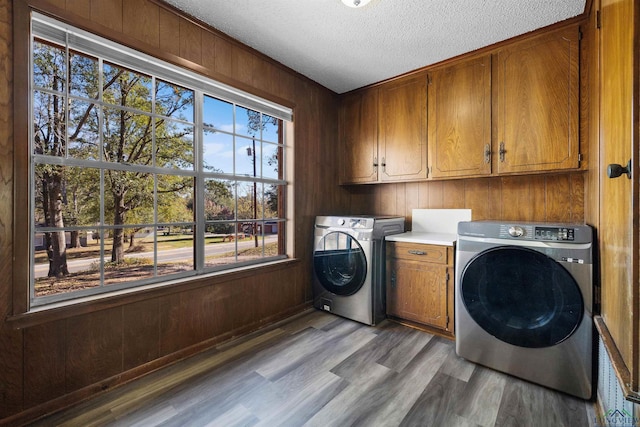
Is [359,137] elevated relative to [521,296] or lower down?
elevated

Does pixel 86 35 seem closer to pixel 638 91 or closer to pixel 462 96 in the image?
pixel 638 91

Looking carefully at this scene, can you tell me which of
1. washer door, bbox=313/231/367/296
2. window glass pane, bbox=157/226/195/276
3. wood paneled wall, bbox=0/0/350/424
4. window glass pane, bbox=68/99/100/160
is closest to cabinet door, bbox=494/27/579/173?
washer door, bbox=313/231/367/296

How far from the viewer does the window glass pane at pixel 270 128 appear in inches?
102

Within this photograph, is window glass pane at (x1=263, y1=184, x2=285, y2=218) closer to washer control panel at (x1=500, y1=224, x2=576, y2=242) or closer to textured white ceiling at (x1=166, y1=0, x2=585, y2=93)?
textured white ceiling at (x1=166, y1=0, x2=585, y2=93)

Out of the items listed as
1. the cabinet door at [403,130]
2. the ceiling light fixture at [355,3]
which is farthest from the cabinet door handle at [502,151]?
the ceiling light fixture at [355,3]

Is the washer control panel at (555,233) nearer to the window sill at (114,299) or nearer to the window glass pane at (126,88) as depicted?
the window sill at (114,299)

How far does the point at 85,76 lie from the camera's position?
180cm

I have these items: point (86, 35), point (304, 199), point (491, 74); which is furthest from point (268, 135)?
point (491, 74)

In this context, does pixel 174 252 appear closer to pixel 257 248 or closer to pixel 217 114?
pixel 257 248

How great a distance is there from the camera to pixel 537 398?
1589mm

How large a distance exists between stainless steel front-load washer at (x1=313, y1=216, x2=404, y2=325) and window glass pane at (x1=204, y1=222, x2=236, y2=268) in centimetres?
83

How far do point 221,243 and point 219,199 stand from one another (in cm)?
38

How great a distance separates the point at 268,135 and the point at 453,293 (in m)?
2.09

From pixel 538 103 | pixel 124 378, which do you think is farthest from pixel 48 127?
pixel 538 103
